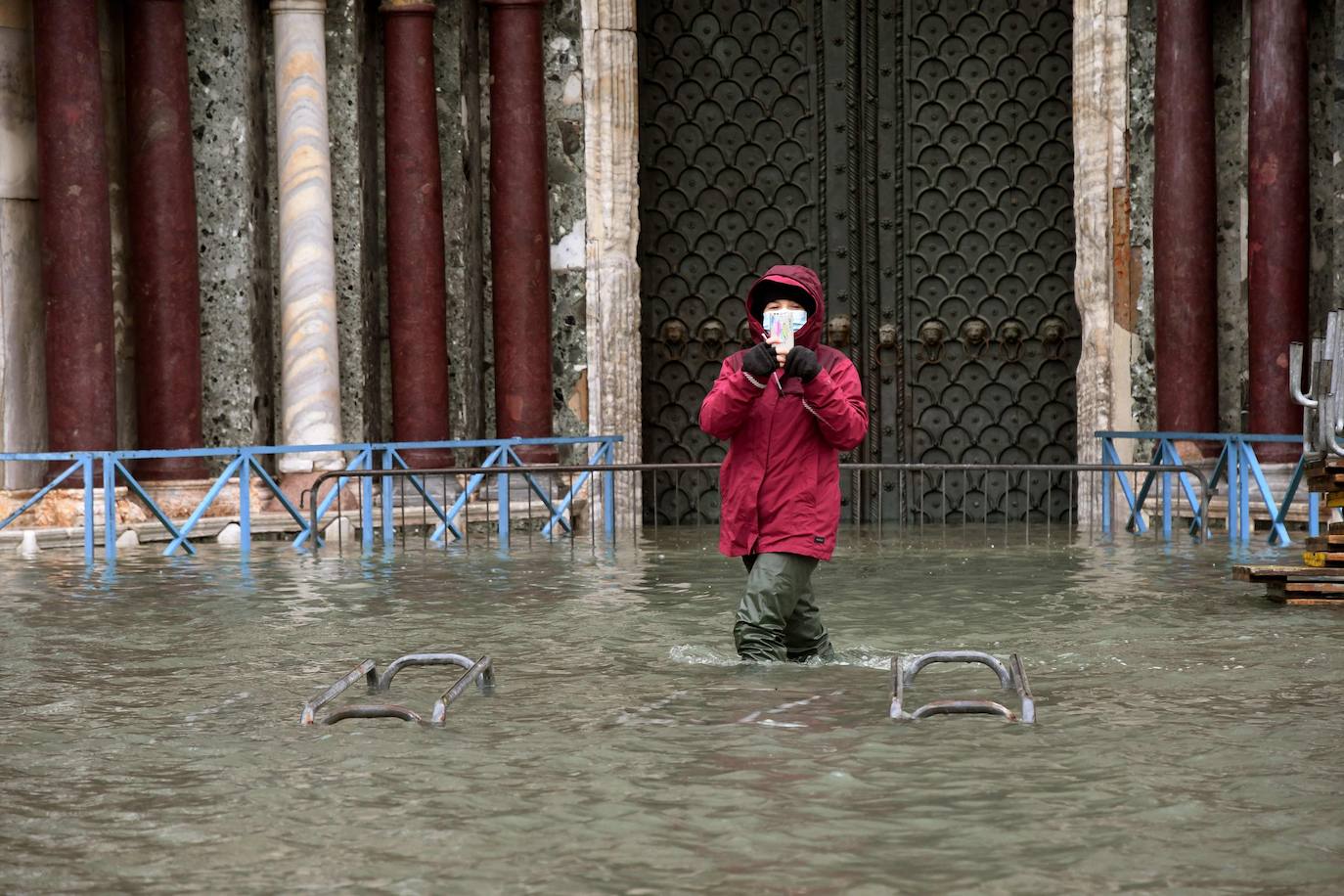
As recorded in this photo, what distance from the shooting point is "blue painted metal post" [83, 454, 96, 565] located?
10.6 metres

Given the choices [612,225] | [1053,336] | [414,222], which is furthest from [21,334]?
[1053,336]

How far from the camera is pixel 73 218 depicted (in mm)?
11688

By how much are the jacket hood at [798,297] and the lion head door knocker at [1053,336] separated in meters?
8.59

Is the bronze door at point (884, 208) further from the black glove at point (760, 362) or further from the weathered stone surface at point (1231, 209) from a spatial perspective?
the black glove at point (760, 362)

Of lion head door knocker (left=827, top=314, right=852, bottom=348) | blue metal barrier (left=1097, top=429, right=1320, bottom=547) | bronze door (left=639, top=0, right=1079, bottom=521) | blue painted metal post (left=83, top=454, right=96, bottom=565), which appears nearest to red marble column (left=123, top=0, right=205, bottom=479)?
blue painted metal post (left=83, top=454, right=96, bottom=565)

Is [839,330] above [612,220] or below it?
below

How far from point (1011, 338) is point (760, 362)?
30.0 feet

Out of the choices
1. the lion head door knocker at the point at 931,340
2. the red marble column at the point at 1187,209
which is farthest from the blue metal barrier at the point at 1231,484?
the lion head door knocker at the point at 931,340

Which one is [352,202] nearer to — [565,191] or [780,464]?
[565,191]

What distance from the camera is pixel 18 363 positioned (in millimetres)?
12273

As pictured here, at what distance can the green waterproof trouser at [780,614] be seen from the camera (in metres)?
5.97

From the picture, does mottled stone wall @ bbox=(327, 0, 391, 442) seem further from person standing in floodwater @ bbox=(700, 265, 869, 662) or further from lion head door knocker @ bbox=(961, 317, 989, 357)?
person standing in floodwater @ bbox=(700, 265, 869, 662)

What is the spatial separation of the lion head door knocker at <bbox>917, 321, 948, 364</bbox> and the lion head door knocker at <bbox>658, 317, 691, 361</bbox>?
5.99 ft

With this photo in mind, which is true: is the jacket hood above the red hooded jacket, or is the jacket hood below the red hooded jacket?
above
